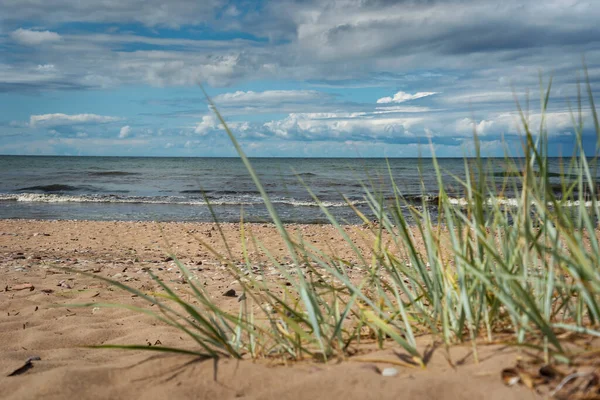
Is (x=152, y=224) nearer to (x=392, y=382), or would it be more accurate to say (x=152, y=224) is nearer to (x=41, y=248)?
(x=41, y=248)

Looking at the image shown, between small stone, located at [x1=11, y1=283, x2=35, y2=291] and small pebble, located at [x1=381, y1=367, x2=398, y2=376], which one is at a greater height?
small pebble, located at [x1=381, y1=367, x2=398, y2=376]

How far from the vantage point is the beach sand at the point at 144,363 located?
65.8 inches

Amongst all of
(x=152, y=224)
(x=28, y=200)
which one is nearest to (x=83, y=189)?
(x=28, y=200)

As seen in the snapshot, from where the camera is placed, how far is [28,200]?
803 inches

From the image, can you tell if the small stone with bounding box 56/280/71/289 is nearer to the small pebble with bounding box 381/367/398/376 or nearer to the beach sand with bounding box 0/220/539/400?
the beach sand with bounding box 0/220/539/400

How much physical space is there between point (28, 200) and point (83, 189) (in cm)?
545

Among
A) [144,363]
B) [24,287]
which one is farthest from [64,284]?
[144,363]

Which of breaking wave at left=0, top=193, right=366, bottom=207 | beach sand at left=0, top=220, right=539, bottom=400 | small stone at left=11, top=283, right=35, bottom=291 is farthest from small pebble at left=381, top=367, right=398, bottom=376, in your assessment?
breaking wave at left=0, top=193, right=366, bottom=207

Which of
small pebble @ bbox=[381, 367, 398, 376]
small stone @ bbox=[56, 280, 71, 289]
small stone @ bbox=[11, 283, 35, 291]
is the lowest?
small stone @ bbox=[56, 280, 71, 289]

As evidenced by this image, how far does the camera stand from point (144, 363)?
79.4 inches

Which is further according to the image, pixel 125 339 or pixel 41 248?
pixel 41 248

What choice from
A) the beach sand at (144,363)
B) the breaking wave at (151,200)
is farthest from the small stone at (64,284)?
the breaking wave at (151,200)

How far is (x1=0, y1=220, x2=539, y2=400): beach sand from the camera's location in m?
1.67

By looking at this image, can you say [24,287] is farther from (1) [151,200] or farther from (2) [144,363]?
(1) [151,200]
